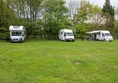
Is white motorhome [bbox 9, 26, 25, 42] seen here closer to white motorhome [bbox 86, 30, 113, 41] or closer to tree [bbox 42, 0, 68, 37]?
tree [bbox 42, 0, 68, 37]

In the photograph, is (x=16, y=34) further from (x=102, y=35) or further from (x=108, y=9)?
(x=108, y=9)

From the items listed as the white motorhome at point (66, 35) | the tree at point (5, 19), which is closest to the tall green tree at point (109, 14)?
the white motorhome at point (66, 35)

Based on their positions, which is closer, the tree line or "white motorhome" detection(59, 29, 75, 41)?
"white motorhome" detection(59, 29, 75, 41)

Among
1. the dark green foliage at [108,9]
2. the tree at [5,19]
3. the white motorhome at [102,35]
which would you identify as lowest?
the white motorhome at [102,35]

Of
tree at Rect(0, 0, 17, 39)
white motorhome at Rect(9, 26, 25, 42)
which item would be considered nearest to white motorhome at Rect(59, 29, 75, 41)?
white motorhome at Rect(9, 26, 25, 42)

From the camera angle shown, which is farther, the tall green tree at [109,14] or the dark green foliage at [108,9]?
the dark green foliage at [108,9]

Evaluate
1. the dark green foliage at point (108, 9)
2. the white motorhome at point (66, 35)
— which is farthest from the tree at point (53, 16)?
the dark green foliage at point (108, 9)

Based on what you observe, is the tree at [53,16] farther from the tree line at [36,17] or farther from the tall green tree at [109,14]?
the tall green tree at [109,14]

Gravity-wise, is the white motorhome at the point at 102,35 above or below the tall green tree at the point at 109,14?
below

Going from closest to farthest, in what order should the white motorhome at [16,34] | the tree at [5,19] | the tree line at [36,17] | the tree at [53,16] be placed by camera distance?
the white motorhome at [16,34]
the tree at [5,19]
the tree line at [36,17]
the tree at [53,16]

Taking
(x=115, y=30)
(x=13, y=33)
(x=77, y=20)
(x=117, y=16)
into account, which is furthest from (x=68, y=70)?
(x=117, y=16)

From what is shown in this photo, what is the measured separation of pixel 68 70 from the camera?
15.9m

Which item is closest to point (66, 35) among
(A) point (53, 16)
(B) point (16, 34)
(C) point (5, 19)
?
(A) point (53, 16)

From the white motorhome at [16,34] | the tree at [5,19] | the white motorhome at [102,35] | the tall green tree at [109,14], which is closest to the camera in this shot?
the white motorhome at [16,34]
